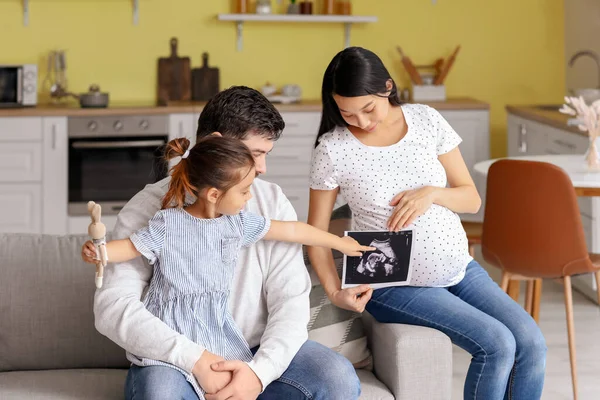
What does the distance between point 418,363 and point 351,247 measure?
33 centimetres

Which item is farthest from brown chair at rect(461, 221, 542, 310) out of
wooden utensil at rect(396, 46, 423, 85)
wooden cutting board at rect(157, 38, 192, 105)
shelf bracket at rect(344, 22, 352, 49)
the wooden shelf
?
wooden cutting board at rect(157, 38, 192, 105)

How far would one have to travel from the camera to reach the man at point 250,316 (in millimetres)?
2049

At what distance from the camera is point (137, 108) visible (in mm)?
5461

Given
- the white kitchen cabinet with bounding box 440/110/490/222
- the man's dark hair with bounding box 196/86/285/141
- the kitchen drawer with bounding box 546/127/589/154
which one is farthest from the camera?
the white kitchen cabinet with bounding box 440/110/490/222

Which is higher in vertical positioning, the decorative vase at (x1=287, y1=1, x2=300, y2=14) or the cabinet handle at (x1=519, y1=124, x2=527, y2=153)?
the decorative vase at (x1=287, y1=1, x2=300, y2=14)

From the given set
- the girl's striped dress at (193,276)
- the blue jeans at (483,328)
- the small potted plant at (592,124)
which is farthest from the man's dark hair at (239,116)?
the small potted plant at (592,124)

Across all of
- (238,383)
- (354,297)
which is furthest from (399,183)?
(238,383)

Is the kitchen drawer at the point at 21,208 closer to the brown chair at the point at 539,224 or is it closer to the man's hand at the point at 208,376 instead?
the brown chair at the point at 539,224

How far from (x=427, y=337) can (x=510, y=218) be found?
121 cm

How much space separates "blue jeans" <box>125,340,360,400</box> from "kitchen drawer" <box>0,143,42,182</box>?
11.6ft

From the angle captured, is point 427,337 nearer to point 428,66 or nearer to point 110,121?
point 110,121

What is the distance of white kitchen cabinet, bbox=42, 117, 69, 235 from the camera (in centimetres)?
541

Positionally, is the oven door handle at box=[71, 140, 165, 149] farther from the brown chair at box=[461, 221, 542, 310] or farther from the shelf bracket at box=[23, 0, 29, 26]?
the brown chair at box=[461, 221, 542, 310]

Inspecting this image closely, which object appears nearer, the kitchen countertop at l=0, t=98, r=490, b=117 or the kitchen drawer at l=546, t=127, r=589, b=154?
the kitchen drawer at l=546, t=127, r=589, b=154
